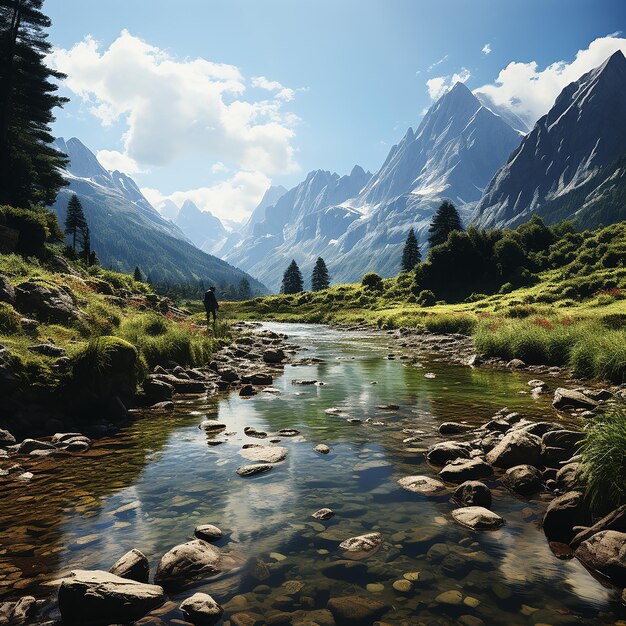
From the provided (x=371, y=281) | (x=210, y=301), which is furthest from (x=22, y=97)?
(x=371, y=281)

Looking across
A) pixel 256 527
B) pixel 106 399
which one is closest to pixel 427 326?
pixel 106 399

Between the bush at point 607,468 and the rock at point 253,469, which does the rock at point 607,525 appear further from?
the rock at point 253,469

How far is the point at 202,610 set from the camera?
4750mm

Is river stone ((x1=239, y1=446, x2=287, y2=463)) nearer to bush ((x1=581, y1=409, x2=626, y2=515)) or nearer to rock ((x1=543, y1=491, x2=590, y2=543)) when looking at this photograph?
rock ((x1=543, y1=491, x2=590, y2=543))

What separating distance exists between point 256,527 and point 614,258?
82347 millimetres

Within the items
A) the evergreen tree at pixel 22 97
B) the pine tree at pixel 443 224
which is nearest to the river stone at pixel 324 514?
the evergreen tree at pixel 22 97

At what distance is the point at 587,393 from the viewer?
50.8ft

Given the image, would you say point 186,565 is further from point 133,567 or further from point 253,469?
point 253,469

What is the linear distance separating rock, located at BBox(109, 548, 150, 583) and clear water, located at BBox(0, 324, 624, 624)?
0.30 meters

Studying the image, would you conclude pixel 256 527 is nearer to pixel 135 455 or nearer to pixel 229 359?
pixel 135 455

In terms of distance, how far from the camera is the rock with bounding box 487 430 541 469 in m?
9.02

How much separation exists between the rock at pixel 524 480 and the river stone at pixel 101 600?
6.51 meters

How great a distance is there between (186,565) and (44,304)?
1490cm

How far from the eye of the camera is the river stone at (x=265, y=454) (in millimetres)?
9914
